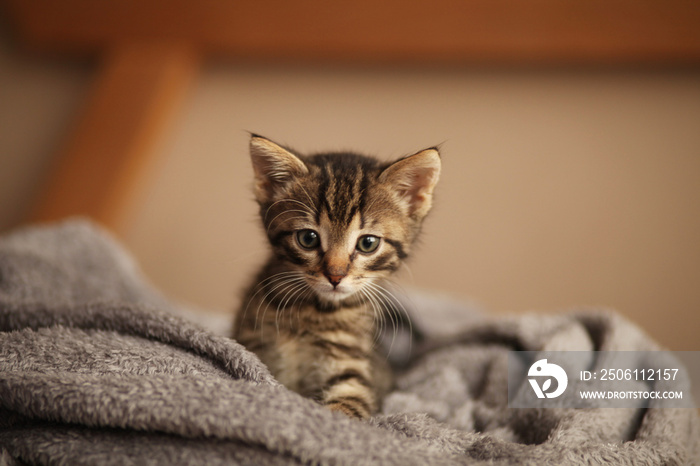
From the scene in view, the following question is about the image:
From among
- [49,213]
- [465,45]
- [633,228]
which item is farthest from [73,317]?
[633,228]

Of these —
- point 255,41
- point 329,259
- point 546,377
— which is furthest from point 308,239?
point 255,41

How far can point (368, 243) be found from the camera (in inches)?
38.5

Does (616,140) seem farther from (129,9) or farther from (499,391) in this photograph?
(129,9)

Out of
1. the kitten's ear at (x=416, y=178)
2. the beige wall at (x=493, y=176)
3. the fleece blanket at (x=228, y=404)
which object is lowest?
the fleece blanket at (x=228, y=404)

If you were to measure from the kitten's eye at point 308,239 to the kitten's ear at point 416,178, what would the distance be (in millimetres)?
188

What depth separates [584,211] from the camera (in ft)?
6.32

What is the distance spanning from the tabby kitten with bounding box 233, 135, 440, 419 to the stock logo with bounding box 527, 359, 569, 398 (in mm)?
337

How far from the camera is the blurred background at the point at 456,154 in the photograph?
6.07ft

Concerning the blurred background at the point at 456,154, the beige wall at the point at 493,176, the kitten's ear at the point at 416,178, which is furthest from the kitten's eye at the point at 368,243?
the beige wall at the point at 493,176

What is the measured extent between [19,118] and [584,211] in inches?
107

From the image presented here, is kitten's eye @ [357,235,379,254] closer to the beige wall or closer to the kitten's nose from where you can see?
the kitten's nose

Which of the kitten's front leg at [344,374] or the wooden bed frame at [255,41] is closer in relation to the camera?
the kitten's front leg at [344,374]

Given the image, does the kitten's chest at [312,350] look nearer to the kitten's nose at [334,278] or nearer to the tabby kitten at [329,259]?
the tabby kitten at [329,259]

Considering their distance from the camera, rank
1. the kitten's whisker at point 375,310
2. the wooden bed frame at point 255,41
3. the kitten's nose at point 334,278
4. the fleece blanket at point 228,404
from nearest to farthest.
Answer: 1. the fleece blanket at point 228,404
2. the kitten's nose at point 334,278
3. the kitten's whisker at point 375,310
4. the wooden bed frame at point 255,41
